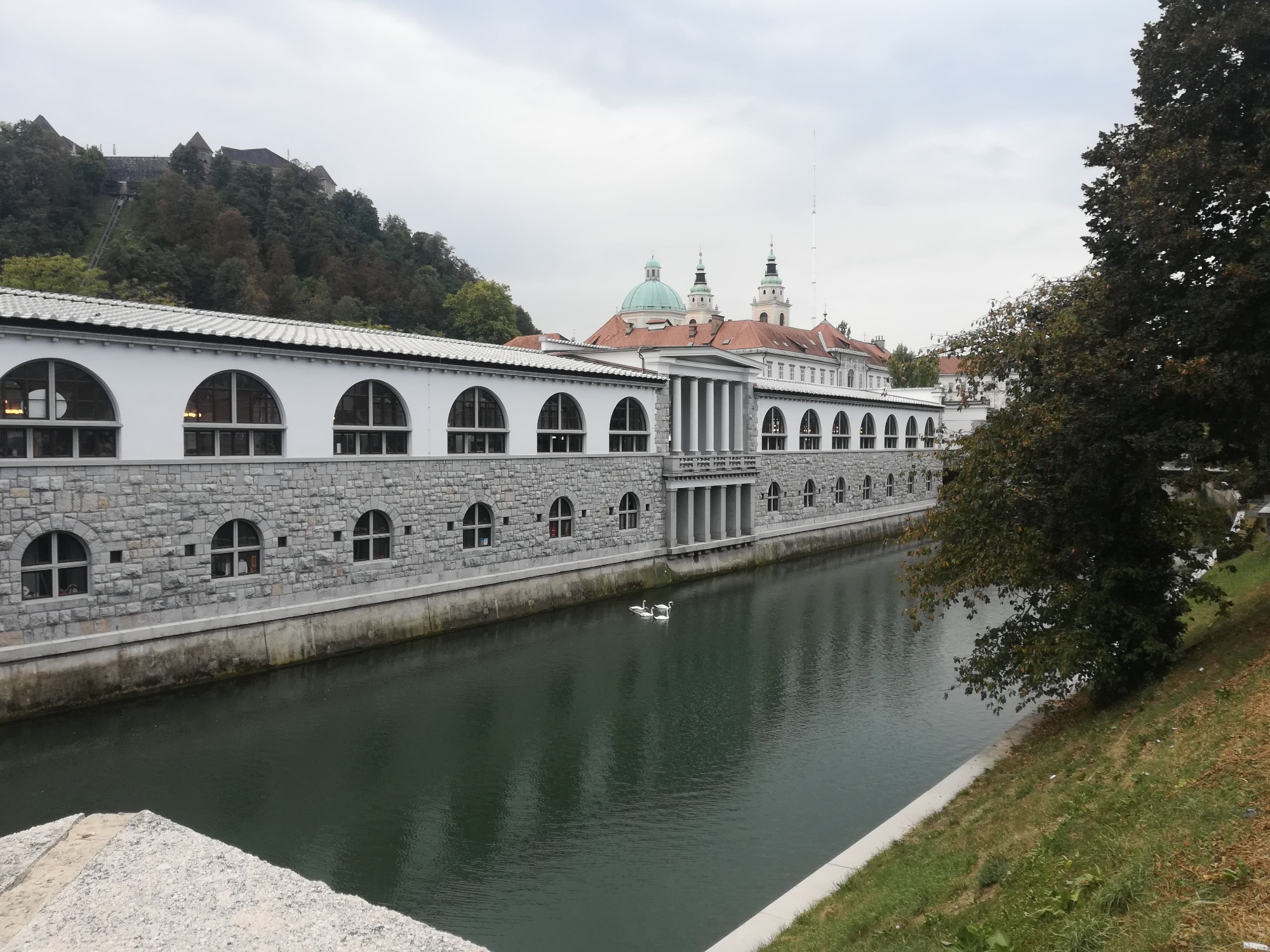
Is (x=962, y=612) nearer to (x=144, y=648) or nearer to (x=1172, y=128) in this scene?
(x=1172, y=128)

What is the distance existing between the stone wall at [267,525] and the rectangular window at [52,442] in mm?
353

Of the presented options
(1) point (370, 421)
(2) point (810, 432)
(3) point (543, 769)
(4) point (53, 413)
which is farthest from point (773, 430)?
(4) point (53, 413)

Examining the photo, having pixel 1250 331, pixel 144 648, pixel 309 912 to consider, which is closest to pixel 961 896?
pixel 309 912

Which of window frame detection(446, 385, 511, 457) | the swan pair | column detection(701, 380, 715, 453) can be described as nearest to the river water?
the swan pair

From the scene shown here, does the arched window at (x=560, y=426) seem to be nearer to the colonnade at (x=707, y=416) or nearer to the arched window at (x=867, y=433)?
the colonnade at (x=707, y=416)

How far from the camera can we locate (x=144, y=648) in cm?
1839

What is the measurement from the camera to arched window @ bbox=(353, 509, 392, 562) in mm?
22797

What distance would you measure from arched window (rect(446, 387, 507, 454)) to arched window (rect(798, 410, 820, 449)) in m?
19.6

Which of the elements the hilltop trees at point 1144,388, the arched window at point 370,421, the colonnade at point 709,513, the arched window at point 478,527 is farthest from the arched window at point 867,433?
the hilltop trees at point 1144,388

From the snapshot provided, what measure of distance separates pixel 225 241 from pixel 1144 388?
73115mm

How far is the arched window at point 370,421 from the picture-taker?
74.0ft

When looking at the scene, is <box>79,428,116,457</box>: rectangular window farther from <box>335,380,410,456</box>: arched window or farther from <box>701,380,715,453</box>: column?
<box>701,380,715,453</box>: column

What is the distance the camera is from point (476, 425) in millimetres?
25922

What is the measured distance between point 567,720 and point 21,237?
221 feet
